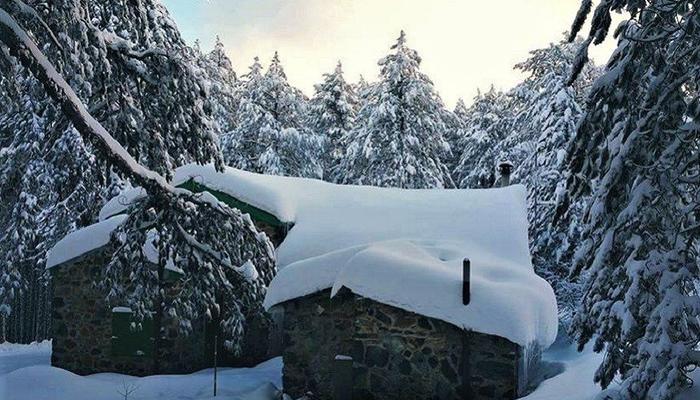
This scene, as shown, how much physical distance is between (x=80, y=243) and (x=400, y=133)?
1798 cm

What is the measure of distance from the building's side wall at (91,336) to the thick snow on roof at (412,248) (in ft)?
9.58

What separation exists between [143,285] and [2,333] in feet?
66.1

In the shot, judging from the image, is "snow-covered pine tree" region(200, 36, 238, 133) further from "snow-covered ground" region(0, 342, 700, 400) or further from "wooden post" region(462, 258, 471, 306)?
"wooden post" region(462, 258, 471, 306)

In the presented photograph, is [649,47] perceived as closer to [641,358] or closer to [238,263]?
[641,358]

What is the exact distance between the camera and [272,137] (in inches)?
1273

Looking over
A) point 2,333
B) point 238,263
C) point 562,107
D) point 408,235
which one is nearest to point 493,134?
point 562,107

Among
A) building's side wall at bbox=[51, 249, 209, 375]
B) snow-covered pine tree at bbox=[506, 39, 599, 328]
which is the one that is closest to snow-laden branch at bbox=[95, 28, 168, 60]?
building's side wall at bbox=[51, 249, 209, 375]

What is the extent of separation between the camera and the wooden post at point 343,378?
35.4ft

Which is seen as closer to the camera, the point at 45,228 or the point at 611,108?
the point at 611,108

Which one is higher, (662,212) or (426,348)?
(662,212)

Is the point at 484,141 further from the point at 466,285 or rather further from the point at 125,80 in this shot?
the point at 125,80

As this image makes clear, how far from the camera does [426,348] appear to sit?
412 inches

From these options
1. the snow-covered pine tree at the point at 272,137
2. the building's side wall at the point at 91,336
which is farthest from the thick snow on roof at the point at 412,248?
the snow-covered pine tree at the point at 272,137

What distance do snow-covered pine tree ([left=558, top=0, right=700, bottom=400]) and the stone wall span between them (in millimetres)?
4183
